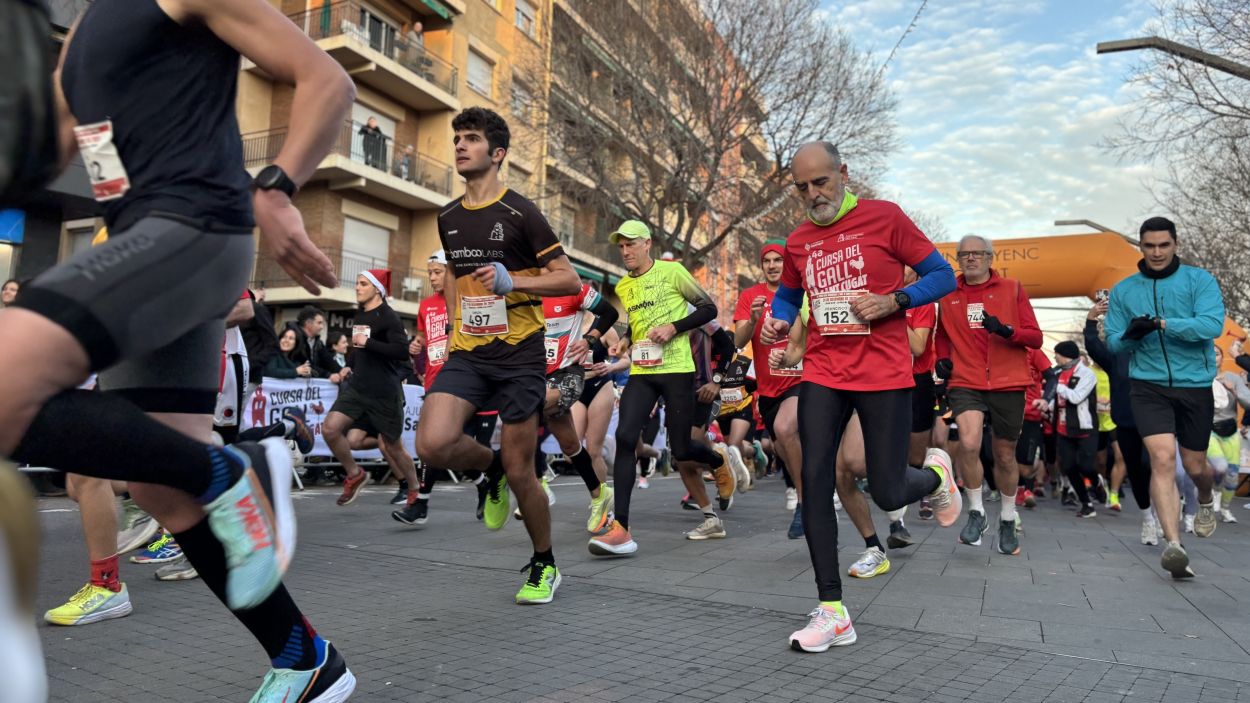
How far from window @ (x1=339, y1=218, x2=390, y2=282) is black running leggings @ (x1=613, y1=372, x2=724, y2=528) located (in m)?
21.3

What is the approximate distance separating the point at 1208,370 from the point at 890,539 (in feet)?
7.45

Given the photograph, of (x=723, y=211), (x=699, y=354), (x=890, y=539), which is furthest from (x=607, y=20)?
(x=890, y=539)

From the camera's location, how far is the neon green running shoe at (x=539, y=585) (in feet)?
13.9

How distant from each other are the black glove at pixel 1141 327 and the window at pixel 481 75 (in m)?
27.7

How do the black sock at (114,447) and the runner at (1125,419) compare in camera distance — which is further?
the runner at (1125,419)

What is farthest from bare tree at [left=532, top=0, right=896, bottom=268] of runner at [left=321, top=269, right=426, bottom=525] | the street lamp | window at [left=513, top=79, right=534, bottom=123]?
runner at [left=321, top=269, right=426, bottom=525]

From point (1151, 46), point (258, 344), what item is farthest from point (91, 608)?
point (1151, 46)

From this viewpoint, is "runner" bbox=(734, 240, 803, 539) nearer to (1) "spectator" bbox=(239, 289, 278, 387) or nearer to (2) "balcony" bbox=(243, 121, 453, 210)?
(1) "spectator" bbox=(239, 289, 278, 387)

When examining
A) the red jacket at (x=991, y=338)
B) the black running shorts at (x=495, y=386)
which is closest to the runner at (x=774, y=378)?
the red jacket at (x=991, y=338)

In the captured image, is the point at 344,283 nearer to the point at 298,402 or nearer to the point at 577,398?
the point at 298,402

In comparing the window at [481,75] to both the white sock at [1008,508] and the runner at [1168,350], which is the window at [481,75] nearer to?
the white sock at [1008,508]

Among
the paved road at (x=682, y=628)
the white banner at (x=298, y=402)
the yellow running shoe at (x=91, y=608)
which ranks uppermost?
the white banner at (x=298, y=402)

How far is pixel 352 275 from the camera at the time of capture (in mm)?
26969

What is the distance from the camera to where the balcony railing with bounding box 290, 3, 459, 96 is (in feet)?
83.3
